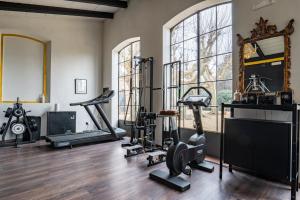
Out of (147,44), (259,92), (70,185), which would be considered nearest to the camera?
(70,185)

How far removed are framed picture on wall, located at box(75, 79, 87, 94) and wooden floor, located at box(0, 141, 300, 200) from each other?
10.2 ft

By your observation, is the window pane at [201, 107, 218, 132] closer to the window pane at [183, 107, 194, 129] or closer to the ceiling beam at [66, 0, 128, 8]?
the window pane at [183, 107, 194, 129]

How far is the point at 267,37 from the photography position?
2.93 meters

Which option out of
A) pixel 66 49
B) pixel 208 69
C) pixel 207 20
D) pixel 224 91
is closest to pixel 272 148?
pixel 224 91

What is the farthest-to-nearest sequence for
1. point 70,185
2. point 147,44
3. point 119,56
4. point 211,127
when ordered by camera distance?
point 119,56
point 147,44
point 211,127
point 70,185

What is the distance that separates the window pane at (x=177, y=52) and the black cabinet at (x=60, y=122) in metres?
3.54

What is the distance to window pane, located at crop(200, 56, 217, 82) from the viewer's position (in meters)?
4.00

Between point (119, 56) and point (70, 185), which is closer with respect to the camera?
point (70, 185)

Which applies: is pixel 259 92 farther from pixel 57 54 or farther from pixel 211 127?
pixel 57 54

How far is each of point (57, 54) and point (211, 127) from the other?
5.17m

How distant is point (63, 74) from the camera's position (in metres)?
6.51

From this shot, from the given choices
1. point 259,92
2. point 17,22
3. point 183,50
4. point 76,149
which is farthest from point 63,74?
point 259,92

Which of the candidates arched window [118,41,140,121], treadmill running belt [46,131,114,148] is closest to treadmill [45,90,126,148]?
treadmill running belt [46,131,114,148]

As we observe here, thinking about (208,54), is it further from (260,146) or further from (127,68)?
(127,68)
